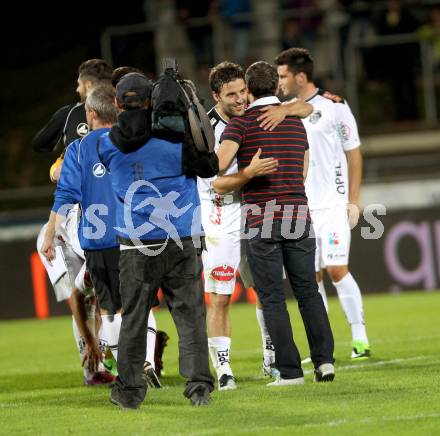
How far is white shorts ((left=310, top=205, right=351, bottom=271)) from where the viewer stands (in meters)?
10.8

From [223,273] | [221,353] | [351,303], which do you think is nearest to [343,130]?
[351,303]

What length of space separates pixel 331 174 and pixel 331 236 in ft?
1.93

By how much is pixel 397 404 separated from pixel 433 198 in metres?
10.6

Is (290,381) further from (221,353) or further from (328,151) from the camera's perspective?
(328,151)

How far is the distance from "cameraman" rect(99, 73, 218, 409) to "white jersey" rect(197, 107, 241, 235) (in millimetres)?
1378

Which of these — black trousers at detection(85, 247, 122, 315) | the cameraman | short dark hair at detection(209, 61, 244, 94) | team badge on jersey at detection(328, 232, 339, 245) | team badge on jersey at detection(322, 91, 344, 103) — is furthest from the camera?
team badge on jersey at detection(322, 91, 344, 103)

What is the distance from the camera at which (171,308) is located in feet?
26.0

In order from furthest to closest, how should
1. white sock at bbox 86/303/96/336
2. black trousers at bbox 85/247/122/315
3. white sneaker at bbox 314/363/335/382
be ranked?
white sock at bbox 86/303/96/336, black trousers at bbox 85/247/122/315, white sneaker at bbox 314/363/335/382

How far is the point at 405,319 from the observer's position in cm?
1409

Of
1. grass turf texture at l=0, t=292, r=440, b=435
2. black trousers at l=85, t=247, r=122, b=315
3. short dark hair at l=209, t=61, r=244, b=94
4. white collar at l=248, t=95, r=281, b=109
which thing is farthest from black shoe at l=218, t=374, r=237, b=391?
short dark hair at l=209, t=61, r=244, b=94

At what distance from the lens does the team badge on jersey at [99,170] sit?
9047 mm

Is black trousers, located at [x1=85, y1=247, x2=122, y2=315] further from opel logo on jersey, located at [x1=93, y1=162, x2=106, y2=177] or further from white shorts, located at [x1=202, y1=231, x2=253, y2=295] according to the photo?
white shorts, located at [x1=202, y1=231, x2=253, y2=295]

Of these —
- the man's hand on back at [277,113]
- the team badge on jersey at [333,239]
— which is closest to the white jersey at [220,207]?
the man's hand on back at [277,113]

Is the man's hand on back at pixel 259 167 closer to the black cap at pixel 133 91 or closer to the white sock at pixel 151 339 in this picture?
the black cap at pixel 133 91
